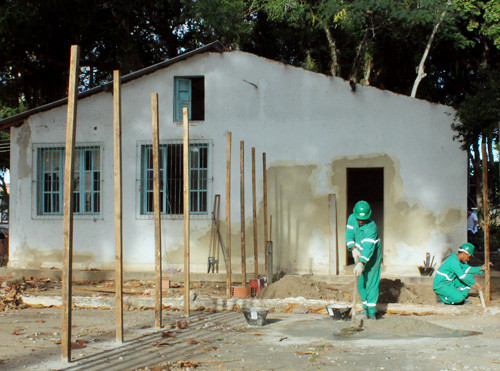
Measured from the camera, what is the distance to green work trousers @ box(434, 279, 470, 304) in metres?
9.59

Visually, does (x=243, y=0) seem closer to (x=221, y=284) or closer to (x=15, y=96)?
(x=15, y=96)

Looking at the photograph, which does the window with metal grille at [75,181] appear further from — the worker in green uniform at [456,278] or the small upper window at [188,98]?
the worker in green uniform at [456,278]

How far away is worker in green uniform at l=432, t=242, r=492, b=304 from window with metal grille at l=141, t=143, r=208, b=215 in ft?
18.6

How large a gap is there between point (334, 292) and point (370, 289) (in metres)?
2.16

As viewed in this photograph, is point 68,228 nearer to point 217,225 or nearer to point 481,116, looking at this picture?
point 217,225

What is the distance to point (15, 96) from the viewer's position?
70.6ft

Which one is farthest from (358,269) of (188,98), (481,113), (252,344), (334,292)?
(188,98)

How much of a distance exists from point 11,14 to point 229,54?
24.3 ft

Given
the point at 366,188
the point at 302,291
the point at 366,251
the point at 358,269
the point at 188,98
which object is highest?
the point at 188,98

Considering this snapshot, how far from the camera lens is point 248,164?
13531 mm

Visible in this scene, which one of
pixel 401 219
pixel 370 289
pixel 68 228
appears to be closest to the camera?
pixel 68 228

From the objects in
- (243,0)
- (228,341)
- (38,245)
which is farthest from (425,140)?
(243,0)

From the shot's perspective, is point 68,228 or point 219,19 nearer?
point 68,228

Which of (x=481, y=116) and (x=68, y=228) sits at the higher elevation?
(x=481, y=116)
